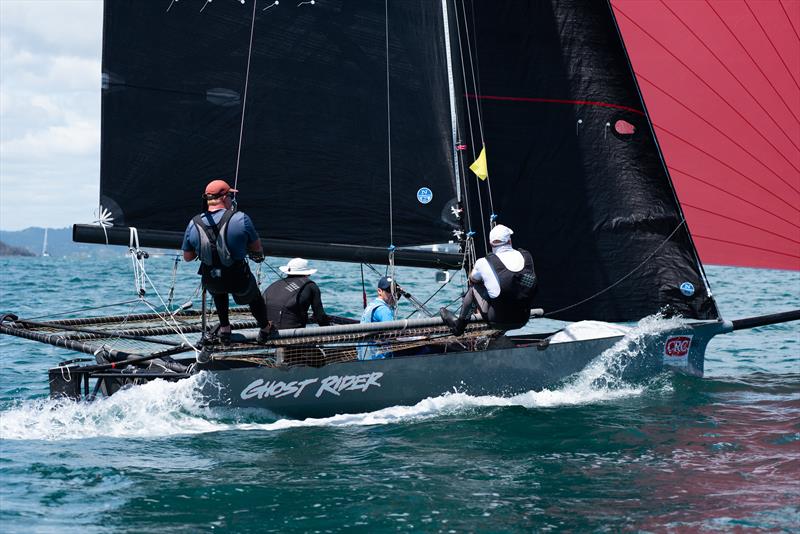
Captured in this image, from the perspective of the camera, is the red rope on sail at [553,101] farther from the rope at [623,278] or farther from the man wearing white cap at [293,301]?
the man wearing white cap at [293,301]

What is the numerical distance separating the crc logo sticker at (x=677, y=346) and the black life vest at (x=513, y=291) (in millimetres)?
1689

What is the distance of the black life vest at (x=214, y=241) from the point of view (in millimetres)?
7773

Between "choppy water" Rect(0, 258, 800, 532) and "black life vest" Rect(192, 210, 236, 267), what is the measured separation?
1.01 meters

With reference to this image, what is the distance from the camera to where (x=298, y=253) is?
949 centimetres

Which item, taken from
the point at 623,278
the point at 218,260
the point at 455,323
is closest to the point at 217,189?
the point at 218,260

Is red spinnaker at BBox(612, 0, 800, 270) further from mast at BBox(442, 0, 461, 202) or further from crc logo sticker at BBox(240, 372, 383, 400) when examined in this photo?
crc logo sticker at BBox(240, 372, 383, 400)

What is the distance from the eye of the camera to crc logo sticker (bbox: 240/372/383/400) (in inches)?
323

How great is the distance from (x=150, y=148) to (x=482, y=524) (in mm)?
5286

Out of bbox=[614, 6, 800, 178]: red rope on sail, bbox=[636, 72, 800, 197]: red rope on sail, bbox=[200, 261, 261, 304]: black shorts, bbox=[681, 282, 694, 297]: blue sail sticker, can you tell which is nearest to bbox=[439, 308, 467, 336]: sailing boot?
bbox=[200, 261, 261, 304]: black shorts

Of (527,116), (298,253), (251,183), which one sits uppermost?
(527,116)

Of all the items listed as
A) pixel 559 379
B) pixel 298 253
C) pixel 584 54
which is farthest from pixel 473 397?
pixel 584 54

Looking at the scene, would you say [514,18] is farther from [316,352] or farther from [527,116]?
[316,352]

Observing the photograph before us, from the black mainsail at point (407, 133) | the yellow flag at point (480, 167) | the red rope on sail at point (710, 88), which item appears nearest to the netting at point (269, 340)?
the black mainsail at point (407, 133)

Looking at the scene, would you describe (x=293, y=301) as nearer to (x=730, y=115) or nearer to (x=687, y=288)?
(x=687, y=288)
